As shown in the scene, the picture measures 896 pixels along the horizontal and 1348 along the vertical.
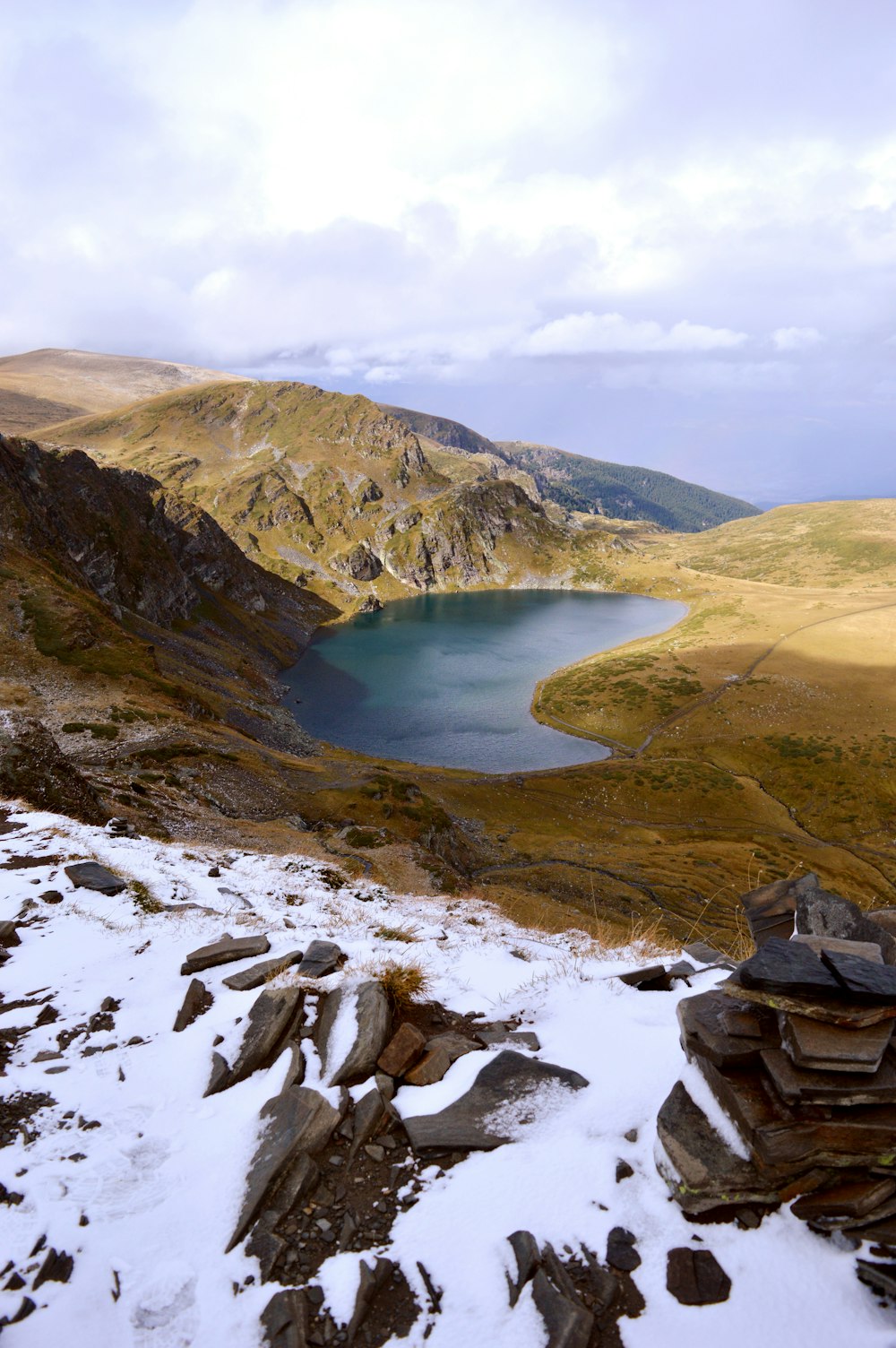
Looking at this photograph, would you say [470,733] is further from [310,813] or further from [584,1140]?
[584,1140]

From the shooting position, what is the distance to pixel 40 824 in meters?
17.8

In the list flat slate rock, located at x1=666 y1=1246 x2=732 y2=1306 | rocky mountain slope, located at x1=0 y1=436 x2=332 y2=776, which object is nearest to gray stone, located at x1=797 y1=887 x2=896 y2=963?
flat slate rock, located at x1=666 y1=1246 x2=732 y2=1306

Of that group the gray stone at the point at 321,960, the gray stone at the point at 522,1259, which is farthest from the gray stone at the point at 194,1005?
the gray stone at the point at 522,1259

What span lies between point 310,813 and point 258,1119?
142 ft

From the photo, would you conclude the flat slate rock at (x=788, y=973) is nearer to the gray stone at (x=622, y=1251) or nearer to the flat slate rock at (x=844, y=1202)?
the flat slate rock at (x=844, y=1202)

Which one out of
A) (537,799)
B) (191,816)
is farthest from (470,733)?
(191,816)

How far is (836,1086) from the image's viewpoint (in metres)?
6.04

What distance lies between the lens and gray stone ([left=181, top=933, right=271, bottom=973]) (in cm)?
1101

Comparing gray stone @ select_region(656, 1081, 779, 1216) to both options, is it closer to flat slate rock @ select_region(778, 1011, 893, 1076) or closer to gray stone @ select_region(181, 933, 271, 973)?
flat slate rock @ select_region(778, 1011, 893, 1076)

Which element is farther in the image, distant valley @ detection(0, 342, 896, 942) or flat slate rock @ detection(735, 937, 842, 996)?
distant valley @ detection(0, 342, 896, 942)

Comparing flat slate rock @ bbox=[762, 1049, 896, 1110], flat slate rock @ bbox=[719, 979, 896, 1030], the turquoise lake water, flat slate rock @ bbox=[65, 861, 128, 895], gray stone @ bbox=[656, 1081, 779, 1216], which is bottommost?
the turquoise lake water

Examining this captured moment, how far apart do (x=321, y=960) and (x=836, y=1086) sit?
8304 millimetres

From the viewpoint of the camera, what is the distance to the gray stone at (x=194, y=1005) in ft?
30.9

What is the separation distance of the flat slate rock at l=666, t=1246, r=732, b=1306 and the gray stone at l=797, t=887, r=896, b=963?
544 centimetres
